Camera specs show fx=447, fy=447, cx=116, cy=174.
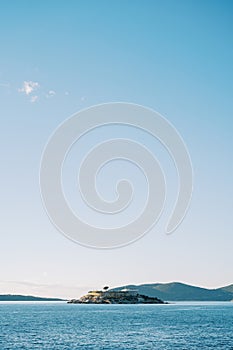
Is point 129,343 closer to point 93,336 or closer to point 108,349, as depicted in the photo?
point 108,349

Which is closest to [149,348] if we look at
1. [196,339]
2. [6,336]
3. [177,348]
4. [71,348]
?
[177,348]

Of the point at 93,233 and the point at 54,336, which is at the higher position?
the point at 93,233

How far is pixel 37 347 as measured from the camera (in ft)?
261

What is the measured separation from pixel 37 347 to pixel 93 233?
30274 mm

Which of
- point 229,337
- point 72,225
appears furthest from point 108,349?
point 229,337

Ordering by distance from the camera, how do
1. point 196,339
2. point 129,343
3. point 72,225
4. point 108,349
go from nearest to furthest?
point 72,225, point 108,349, point 129,343, point 196,339

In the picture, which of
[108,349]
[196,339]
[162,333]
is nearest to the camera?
[108,349]

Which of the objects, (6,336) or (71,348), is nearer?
(71,348)

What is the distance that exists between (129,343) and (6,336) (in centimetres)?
3009

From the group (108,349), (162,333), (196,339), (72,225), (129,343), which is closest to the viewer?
(72,225)

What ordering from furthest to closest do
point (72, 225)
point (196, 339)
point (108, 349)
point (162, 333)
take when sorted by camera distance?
point (162, 333) → point (196, 339) → point (108, 349) → point (72, 225)

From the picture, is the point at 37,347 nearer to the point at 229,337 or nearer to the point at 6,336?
the point at 6,336

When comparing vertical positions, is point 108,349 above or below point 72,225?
below

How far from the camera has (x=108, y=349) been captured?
76.6 meters
